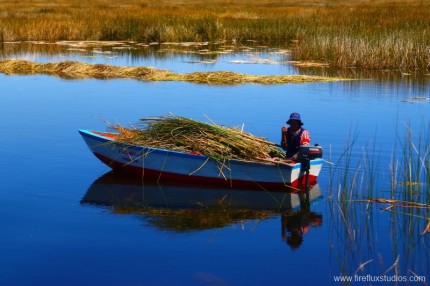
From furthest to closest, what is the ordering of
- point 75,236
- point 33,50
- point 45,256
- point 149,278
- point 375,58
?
point 33,50, point 375,58, point 75,236, point 45,256, point 149,278

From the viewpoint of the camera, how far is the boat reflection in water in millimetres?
9844

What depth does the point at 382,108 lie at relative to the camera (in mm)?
18156

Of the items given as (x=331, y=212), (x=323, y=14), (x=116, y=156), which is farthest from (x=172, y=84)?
(x=323, y=14)

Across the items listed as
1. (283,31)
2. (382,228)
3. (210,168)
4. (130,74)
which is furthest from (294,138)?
(283,31)

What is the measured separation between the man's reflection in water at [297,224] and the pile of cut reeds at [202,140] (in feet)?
4.28

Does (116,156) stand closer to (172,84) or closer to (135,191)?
(135,191)

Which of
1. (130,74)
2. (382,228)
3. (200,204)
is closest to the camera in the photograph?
(382,228)

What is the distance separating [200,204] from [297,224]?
1.52m

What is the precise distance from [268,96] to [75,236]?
11551 millimetres

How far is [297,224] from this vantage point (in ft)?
32.5

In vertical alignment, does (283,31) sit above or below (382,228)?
above

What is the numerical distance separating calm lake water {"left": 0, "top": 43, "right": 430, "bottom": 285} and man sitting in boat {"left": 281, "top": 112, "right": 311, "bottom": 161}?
565 mm

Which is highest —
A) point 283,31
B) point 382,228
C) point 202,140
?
point 283,31

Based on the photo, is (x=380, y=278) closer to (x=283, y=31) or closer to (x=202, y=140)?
(x=202, y=140)
